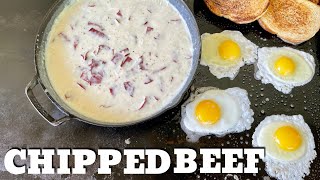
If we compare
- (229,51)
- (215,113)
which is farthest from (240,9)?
(215,113)

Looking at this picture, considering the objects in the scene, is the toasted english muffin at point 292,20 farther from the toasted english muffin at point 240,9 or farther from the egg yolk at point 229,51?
the egg yolk at point 229,51

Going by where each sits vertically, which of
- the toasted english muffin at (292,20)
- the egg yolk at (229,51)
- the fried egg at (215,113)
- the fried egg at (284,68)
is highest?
the toasted english muffin at (292,20)

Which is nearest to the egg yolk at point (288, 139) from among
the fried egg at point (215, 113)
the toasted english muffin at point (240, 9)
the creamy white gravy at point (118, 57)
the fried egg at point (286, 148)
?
the fried egg at point (286, 148)

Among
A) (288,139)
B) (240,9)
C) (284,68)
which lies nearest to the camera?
(288,139)

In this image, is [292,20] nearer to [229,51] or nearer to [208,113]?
[229,51]

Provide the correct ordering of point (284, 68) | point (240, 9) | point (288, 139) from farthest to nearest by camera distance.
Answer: point (240, 9) < point (284, 68) < point (288, 139)

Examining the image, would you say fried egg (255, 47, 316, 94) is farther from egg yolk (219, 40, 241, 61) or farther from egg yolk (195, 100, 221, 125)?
egg yolk (195, 100, 221, 125)

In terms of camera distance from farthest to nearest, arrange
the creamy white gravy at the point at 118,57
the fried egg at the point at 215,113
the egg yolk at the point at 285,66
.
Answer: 1. the egg yolk at the point at 285,66
2. the fried egg at the point at 215,113
3. the creamy white gravy at the point at 118,57
